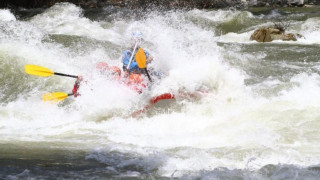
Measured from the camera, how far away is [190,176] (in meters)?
3.96

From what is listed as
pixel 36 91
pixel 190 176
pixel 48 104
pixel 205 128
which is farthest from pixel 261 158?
pixel 36 91

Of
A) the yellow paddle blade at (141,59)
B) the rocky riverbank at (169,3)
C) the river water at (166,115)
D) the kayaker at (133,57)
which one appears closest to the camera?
the river water at (166,115)

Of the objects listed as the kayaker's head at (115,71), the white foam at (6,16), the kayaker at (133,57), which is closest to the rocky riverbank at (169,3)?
the white foam at (6,16)

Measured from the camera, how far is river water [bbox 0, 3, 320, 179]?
4.27 metres

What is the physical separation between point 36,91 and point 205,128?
11.1 feet

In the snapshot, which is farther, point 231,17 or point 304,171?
point 231,17

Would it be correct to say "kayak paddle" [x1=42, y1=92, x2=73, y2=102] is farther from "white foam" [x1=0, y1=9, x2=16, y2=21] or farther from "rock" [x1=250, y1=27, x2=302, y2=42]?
"white foam" [x1=0, y1=9, x2=16, y2=21]

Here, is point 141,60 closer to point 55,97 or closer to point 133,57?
point 133,57

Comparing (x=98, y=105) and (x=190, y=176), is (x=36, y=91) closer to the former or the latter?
(x=98, y=105)

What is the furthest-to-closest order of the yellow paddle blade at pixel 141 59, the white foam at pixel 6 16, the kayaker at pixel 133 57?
the white foam at pixel 6 16
the kayaker at pixel 133 57
the yellow paddle blade at pixel 141 59

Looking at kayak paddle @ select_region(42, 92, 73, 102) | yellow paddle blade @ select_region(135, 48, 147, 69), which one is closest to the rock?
yellow paddle blade @ select_region(135, 48, 147, 69)

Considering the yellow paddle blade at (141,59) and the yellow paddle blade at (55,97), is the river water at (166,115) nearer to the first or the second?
the yellow paddle blade at (55,97)

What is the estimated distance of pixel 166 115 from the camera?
6.62m

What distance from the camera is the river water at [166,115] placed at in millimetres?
4266
